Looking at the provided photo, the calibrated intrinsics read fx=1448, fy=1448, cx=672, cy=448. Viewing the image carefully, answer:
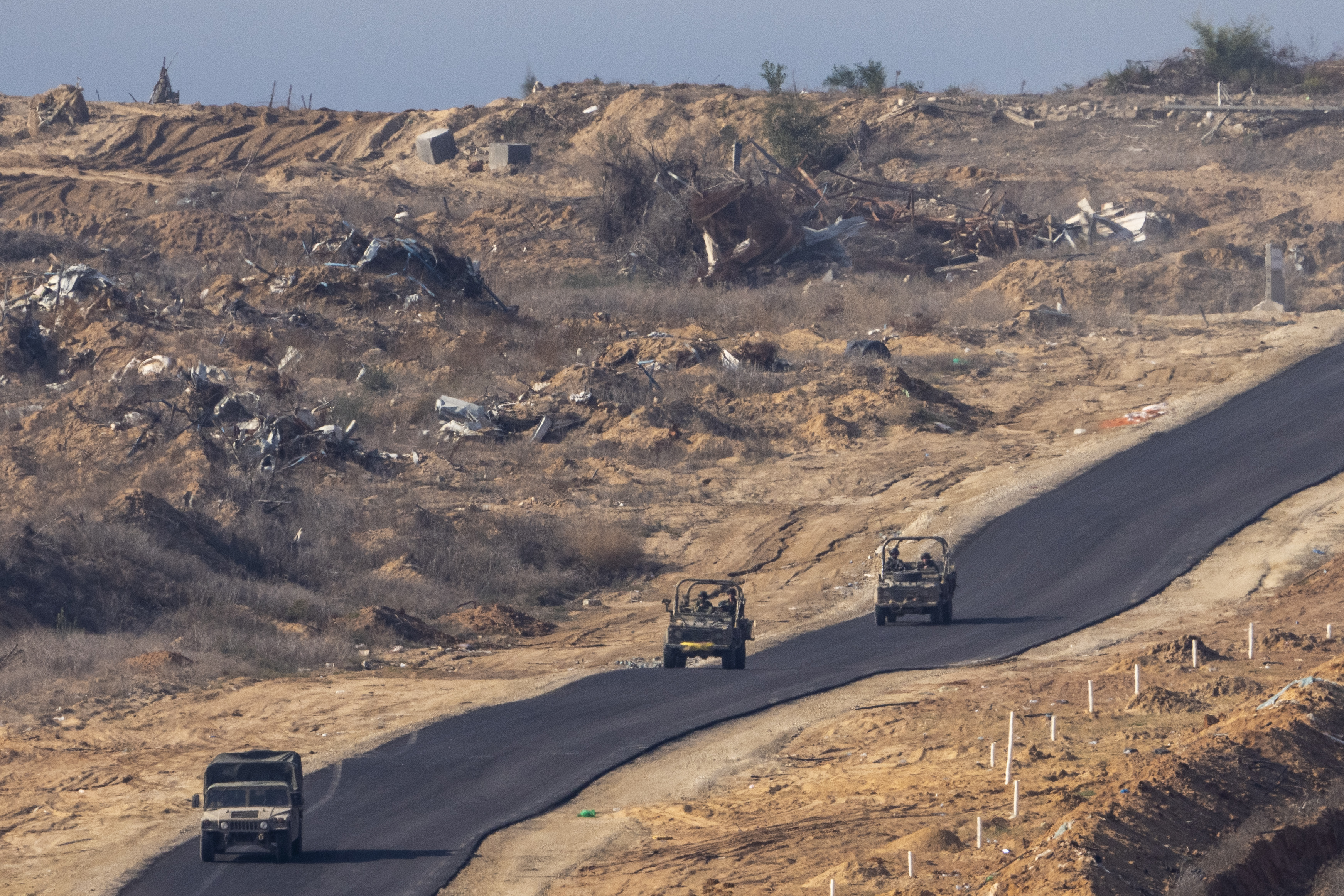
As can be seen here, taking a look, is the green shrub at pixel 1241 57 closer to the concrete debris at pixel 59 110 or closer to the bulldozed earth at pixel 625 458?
the bulldozed earth at pixel 625 458

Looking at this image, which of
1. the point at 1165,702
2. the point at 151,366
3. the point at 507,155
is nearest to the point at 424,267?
the point at 151,366

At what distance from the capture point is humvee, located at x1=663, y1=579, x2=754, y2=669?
2030 centimetres

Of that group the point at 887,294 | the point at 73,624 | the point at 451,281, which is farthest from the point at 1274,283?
the point at 73,624

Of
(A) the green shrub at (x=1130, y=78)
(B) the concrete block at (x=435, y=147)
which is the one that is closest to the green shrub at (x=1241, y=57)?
(A) the green shrub at (x=1130, y=78)

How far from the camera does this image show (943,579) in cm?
2273

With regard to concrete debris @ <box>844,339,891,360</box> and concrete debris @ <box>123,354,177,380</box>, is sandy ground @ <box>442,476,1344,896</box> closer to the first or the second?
concrete debris @ <box>844,339,891,360</box>

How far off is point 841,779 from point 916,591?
24.1ft

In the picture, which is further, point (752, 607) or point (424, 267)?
point (424, 267)

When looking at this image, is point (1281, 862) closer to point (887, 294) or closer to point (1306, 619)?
point (1306, 619)

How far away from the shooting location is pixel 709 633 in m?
20.3

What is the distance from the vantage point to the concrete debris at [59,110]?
77.8 metres

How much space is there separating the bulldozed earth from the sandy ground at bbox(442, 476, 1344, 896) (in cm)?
9

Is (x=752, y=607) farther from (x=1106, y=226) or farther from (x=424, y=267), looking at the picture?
(x=1106, y=226)

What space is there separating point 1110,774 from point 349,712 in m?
9.96
